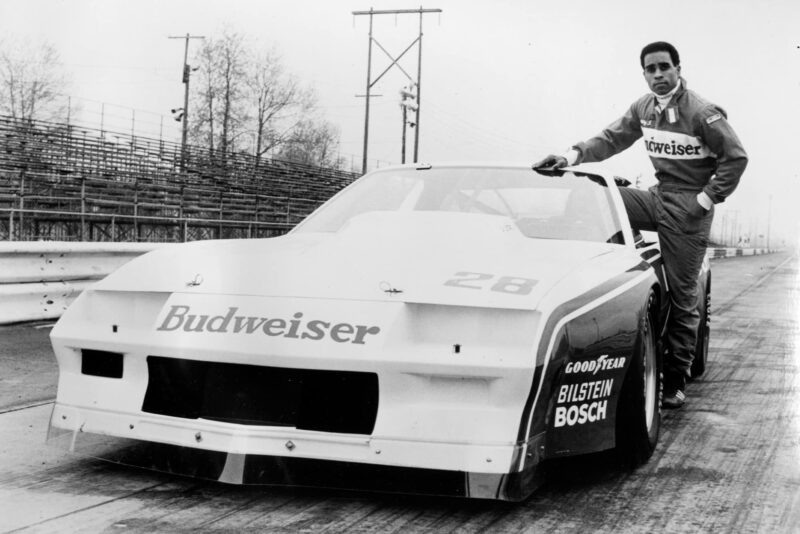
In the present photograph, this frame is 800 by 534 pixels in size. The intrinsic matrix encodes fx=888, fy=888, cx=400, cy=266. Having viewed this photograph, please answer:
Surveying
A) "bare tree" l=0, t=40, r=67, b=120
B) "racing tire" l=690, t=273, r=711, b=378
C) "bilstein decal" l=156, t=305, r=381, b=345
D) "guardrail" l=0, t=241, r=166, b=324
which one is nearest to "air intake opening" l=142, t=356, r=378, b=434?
"bilstein decal" l=156, t=305, r=381, b=345

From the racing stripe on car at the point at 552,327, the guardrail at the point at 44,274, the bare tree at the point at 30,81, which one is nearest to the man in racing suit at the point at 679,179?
the racing stripe on car at the point at 552,327

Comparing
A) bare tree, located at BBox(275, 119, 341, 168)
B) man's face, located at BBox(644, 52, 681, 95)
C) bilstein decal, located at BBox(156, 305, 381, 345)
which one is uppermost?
bare tree, located at BBox(275, 119, 341, 168)

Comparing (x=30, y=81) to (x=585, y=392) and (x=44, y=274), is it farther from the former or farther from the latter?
(x=585, y=392)

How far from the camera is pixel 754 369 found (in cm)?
641

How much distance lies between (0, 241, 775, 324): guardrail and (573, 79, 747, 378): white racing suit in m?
4.58

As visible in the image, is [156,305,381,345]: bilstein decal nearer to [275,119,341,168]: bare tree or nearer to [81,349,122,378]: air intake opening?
[81,349,122,378]: air intake opening

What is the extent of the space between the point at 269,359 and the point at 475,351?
64 centimetres

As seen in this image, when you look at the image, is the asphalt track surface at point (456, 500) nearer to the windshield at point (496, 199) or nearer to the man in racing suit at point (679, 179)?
the man in racing suit at point (679, 179)

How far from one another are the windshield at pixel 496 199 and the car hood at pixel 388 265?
324mm

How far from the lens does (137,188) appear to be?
2389cm

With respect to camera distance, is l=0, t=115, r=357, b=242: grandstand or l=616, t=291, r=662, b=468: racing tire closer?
l=616, t=291, r=662, b=468: racing tire

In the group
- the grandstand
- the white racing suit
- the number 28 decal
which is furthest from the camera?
the grandstand

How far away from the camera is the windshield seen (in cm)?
409

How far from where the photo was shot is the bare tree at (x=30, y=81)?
24.6 metres
